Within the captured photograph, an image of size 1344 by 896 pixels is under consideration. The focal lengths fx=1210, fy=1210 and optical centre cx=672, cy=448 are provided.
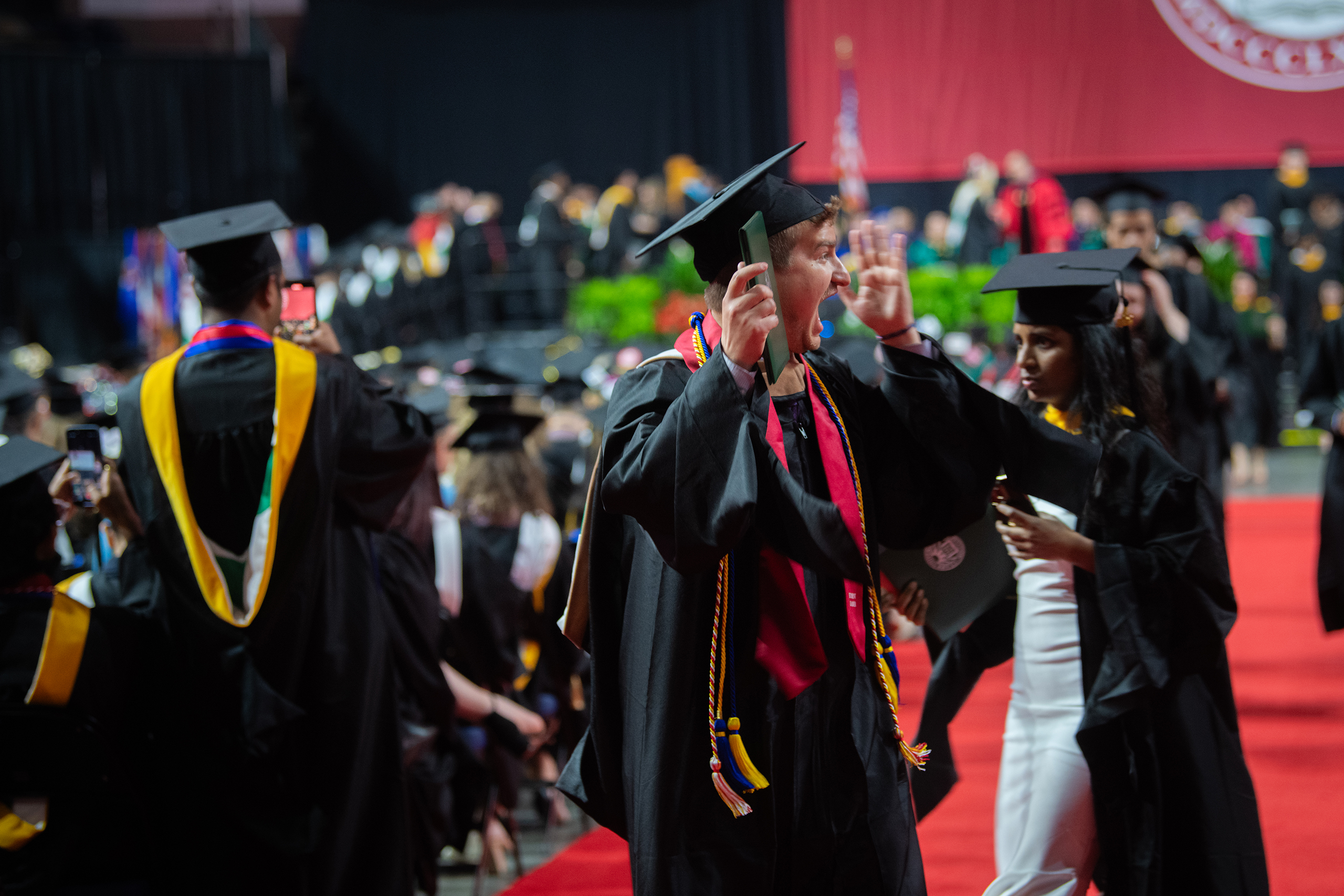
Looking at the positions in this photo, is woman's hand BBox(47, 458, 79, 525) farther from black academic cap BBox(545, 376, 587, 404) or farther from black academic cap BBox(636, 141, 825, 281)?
black academic cap BBox(545, 376, 587, 404)

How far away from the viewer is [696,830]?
5.74ft

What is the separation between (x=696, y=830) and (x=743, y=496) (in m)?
0.53

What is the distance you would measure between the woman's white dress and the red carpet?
0.69 ft

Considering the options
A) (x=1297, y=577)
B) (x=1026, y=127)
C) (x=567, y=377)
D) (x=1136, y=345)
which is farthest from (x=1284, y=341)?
(x=1136, y=345)

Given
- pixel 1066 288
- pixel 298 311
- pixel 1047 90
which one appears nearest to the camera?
pixel 1066 288

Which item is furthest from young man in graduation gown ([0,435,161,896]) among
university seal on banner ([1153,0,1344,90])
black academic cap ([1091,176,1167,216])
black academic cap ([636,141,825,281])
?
university seal on banner ([1153,0,1344,90])

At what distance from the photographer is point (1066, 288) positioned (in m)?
2.46

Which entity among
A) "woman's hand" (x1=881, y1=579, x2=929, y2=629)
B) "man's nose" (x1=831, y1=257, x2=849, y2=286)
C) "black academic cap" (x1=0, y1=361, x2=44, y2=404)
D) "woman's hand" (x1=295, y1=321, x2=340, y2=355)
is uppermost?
"man's nose" (x1=831, y1=257, x2=849, y2=286)

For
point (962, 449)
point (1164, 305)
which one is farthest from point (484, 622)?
point (1164, 305)

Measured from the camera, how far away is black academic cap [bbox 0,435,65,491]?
240 cm

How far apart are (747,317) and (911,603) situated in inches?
31.2

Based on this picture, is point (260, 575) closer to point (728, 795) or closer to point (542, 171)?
point (728, 795)

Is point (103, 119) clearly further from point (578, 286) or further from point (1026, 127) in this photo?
point (1026, 127)

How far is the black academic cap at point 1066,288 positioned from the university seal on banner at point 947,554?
0.54 metres
